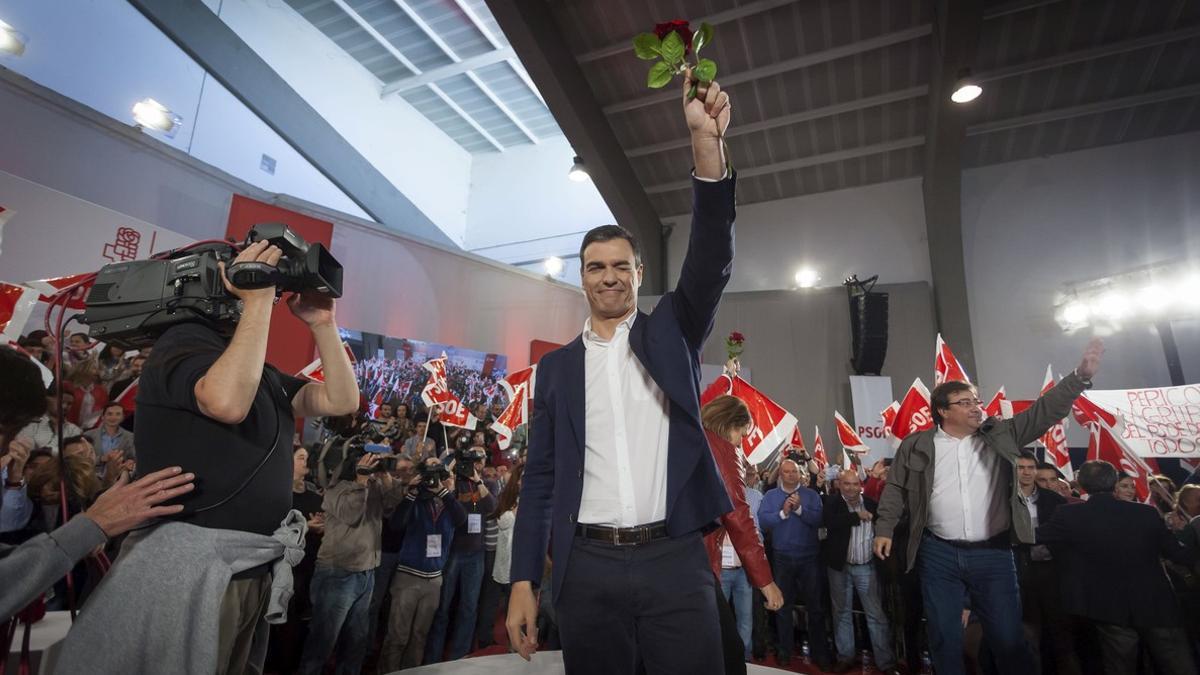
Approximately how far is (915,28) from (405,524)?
331 inches

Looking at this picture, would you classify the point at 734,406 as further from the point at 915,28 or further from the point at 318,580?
the point at 915,28

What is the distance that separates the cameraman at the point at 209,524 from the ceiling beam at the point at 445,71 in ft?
38.1

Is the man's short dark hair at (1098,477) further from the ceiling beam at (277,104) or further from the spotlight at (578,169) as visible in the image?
the ceiling beam at (277,104)

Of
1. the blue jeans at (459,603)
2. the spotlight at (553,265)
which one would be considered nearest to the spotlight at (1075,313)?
the spotlight at (553,265)

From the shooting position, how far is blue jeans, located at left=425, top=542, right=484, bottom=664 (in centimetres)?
468

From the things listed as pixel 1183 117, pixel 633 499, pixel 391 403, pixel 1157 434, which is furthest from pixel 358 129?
pixel 1183 117

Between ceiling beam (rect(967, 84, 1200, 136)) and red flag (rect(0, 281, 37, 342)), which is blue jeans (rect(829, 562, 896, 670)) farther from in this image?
ceiling beam (rect(967, 84, 1200, 136))

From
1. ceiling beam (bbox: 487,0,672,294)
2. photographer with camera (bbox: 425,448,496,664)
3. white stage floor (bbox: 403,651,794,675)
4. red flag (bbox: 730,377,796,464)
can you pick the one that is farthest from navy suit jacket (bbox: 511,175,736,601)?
ceiling beam (bbox: 487,0,672,294)

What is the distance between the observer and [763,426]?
19.0 ft

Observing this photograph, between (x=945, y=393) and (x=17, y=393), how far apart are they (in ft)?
13.5

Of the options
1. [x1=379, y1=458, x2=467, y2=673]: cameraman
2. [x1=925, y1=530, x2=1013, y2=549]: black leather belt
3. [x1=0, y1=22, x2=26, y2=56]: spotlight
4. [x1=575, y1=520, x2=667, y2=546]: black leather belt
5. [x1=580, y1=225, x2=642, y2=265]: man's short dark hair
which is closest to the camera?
[x1=575, y1=520, x2=667, y2=546]: black leather belt

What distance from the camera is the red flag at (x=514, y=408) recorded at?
21.3ft

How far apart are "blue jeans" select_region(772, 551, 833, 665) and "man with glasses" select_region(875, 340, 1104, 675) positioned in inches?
70.6

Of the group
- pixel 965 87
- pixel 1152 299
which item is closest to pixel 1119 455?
pixel 965 87
